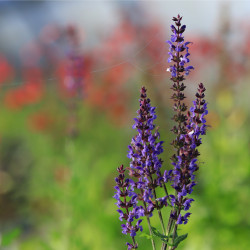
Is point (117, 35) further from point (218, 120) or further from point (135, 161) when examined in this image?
point (135, 161)

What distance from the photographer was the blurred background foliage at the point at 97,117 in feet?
11.8

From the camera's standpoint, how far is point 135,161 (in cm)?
130

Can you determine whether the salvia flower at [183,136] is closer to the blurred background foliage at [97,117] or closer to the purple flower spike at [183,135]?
the purple flower spike at [183,135]

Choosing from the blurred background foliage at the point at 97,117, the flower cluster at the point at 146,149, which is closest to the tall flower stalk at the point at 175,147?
the flower cluster at the point at 146,149

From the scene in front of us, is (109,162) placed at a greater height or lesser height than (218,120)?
lesser

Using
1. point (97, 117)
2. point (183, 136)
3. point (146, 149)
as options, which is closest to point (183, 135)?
point (183, 136)

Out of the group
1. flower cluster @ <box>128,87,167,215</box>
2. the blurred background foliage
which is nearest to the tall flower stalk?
flower cluster @ <box>128,87,167,215</box>

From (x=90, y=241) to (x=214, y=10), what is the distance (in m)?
4.34

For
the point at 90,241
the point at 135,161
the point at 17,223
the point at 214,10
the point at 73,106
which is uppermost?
the point at 214,10

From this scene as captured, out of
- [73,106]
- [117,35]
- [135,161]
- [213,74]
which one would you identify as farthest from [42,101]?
[135,161]

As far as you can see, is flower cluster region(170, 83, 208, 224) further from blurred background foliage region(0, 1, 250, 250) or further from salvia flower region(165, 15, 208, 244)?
blurred background foliage region(0, 1, 250, 250)

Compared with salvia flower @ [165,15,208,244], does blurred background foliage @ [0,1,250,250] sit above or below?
above

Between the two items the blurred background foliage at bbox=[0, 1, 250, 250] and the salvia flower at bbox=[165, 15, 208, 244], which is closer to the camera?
the salvia flower at bbox=[165, 15, 208, 244]

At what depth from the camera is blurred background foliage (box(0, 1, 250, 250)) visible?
11.8ft
